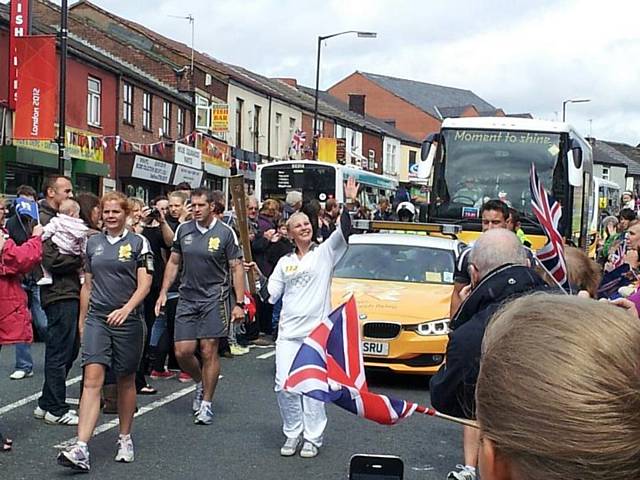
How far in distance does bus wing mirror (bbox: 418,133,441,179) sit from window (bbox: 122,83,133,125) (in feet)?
53.3

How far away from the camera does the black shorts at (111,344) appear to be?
6.58 meters

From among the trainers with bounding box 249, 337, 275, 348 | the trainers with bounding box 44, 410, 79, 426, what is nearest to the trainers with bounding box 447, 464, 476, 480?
the trainers with bounding box 44, 410, 79, 426

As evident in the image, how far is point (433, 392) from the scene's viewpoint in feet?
14.9

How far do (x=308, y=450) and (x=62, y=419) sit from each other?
6.98 feet

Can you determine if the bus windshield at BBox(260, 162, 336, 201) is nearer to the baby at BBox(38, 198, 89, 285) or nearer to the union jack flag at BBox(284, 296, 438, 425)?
the baby at BBox(38, 198, 89, 285)

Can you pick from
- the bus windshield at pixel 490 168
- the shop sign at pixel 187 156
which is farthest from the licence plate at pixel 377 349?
the shop sign at pixel 187 156

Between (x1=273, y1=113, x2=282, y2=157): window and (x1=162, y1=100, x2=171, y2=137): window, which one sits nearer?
(x1=162, y1=100, x2=171, y2=137): window

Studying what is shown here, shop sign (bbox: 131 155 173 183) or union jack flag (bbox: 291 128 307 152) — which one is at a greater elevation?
union jack flag (bbox: 291 128 307 152)

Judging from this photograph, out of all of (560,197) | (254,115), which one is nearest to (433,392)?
(560,197)

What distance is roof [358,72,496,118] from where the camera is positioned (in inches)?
3191

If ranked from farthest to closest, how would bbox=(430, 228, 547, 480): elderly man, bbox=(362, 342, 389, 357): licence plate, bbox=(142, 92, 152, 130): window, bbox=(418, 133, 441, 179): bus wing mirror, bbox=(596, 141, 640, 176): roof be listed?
bbox=(596, 141, 640, 176): roof
bbox=(142, 92, 152, 130): window
bbox=(418, 133, 441, 179): bus wing mirror
bbox=(362, 342, 389, 357): licence plate
bbox=(430, 228, 547, 480): elderly man

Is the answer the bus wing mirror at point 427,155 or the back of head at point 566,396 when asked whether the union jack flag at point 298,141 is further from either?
the back of head at point 566,396

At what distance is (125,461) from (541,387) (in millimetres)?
5749

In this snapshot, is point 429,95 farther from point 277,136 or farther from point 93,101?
point 93,101
